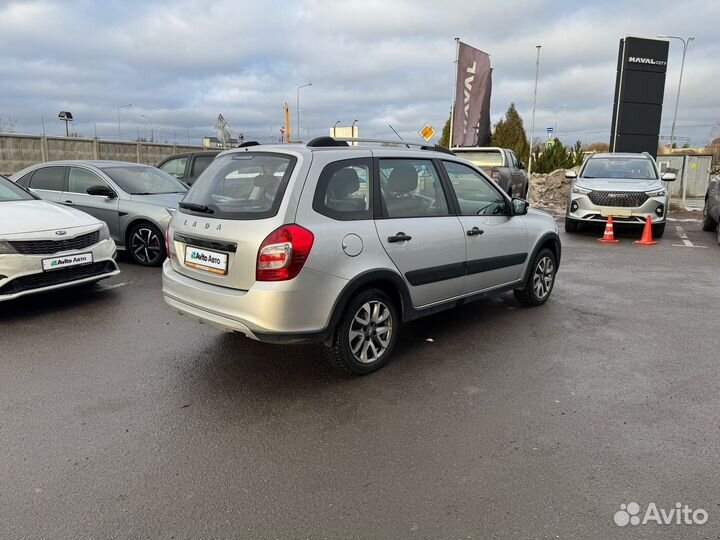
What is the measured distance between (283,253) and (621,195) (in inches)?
380

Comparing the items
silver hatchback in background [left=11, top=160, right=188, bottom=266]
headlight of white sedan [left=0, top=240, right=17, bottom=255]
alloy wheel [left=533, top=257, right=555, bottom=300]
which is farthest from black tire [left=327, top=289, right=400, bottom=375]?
silver hatchback in background [left=11, top=160, right=188, bottom=266]

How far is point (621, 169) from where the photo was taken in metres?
12.4

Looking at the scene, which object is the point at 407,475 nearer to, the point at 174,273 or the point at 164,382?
the point at 164,382

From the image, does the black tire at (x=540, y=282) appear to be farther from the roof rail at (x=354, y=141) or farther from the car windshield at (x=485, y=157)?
the car windshield at (x=485, y=157)

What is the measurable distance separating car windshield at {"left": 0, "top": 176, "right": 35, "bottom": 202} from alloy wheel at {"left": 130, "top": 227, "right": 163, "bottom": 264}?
1.66 m

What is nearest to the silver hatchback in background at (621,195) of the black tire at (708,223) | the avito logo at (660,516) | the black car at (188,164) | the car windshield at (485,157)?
the black tire at (708,223)

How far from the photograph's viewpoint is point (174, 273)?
172 inches

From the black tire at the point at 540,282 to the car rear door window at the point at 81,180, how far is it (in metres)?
6.56

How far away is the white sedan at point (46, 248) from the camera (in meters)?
5.38

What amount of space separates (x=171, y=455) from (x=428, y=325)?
3.02 meters

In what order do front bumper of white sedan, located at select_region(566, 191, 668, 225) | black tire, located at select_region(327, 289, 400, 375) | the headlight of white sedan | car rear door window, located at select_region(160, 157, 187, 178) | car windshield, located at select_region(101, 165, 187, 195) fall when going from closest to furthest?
black tire, located at select_region(327, 289, 400, 375), the headlight of white sedan, car windshield, located at select_region(101, 165, 187, 195), front bumper of white sedan, located at select_region(566, 191, 668, 225), car rear door window, located at select_region(160, 157, 187, 178)

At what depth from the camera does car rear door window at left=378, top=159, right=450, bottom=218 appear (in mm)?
4323

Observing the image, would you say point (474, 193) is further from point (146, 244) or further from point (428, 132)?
point (428, 132)

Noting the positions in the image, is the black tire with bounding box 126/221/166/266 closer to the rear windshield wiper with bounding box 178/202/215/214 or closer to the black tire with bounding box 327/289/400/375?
the rear windshield wiper with bounding box 178/202/215/214
